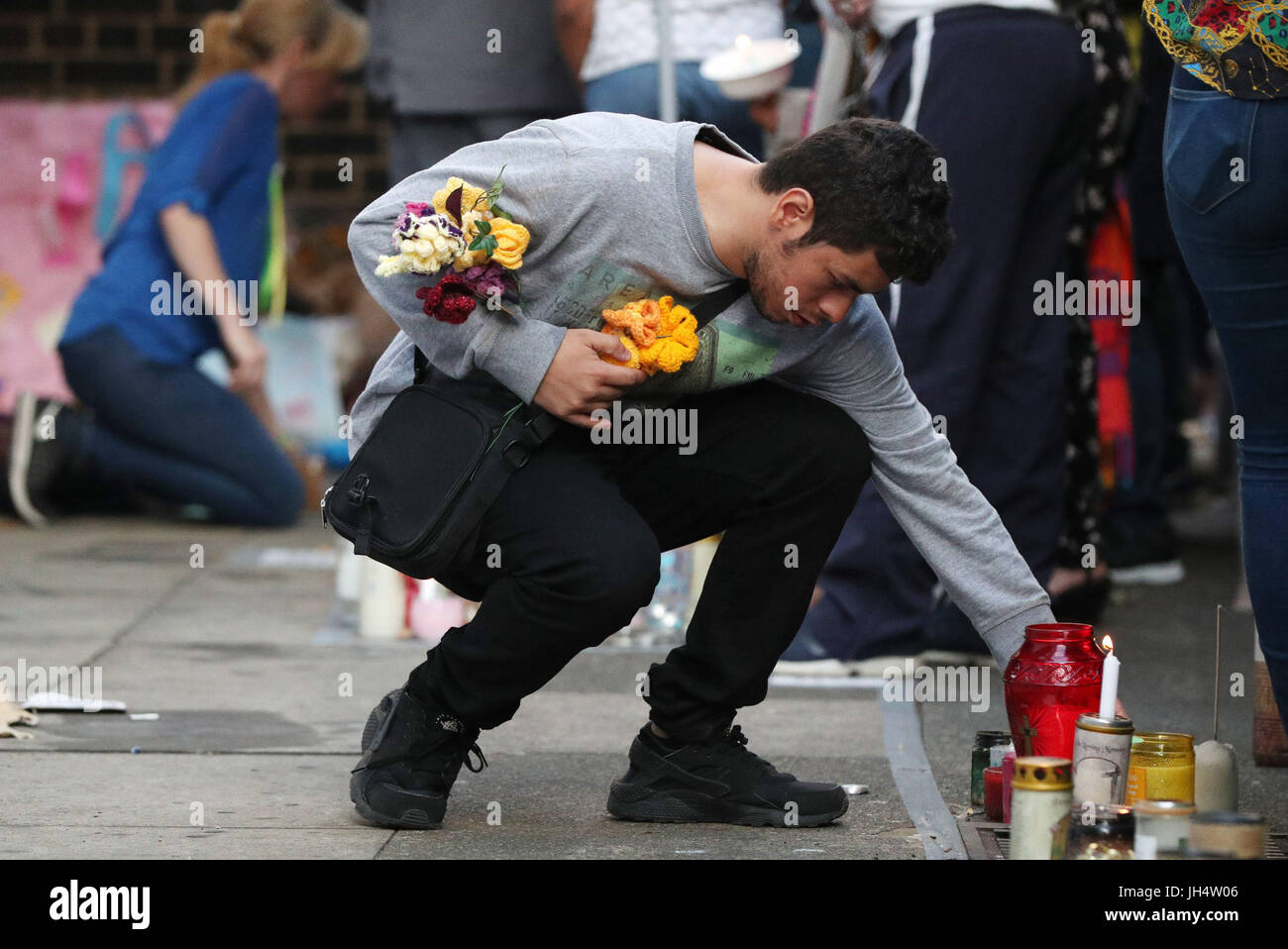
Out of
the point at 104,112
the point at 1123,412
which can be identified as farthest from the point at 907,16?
the point at 104,112

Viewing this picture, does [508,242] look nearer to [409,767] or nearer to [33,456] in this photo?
[409,767]

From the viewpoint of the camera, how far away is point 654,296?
111 inches

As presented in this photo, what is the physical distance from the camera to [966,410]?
404cm

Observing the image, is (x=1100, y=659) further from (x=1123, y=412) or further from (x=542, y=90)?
(x=542, y=90)

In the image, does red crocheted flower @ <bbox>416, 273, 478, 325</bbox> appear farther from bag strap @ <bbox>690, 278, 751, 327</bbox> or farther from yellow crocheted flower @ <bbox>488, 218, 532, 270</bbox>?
bag strap @ <bbox>690, 278, 751, 327</bbox>

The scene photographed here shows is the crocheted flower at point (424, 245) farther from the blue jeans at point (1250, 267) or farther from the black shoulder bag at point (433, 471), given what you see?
the blue jeans at point (1250, 267)

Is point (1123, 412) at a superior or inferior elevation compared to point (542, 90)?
inferior

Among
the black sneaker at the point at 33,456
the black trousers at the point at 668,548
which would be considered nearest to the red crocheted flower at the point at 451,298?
the black trousers at the point at 668,548

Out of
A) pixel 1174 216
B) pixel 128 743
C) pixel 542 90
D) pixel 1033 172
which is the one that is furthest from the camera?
pixel 542 90

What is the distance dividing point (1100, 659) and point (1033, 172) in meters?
1.54

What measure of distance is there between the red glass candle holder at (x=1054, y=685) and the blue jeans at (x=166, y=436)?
12.7 ft

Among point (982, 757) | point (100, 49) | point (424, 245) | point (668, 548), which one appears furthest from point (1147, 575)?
point (100, 49)

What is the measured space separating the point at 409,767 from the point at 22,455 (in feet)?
12.1

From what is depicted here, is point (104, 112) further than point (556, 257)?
Yes
